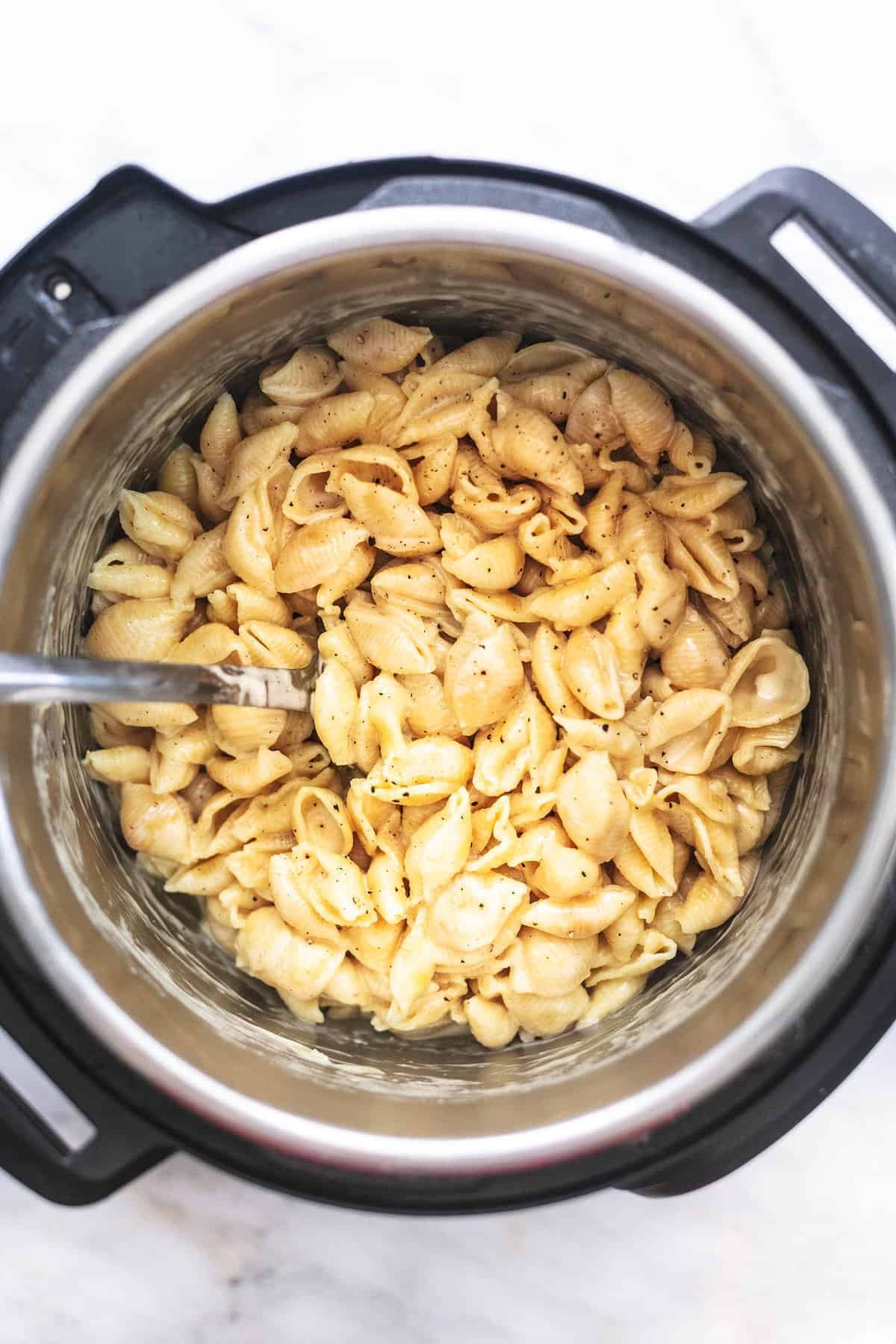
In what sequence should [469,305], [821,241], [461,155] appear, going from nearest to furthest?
[821,241] → [469,305] → [461,155]

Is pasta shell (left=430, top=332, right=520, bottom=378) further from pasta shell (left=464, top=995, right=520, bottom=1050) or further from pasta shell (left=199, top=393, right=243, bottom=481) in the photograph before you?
pasta shell (left=464, top=995, right=520, bottom=1050)

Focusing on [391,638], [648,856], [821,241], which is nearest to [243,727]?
[391,638]

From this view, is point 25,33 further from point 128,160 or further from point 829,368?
point 829,368

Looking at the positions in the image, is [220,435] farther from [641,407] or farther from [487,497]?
[641,407]

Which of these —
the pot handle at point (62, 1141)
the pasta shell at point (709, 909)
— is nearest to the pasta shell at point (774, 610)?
the pasta shell at point (709, 909)

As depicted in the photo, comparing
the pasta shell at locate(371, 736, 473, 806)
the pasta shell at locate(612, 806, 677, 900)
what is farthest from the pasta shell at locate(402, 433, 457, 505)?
the pasta shell at locate(612, 806, 677, 900)

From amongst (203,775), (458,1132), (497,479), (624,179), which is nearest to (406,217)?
(497,479)
